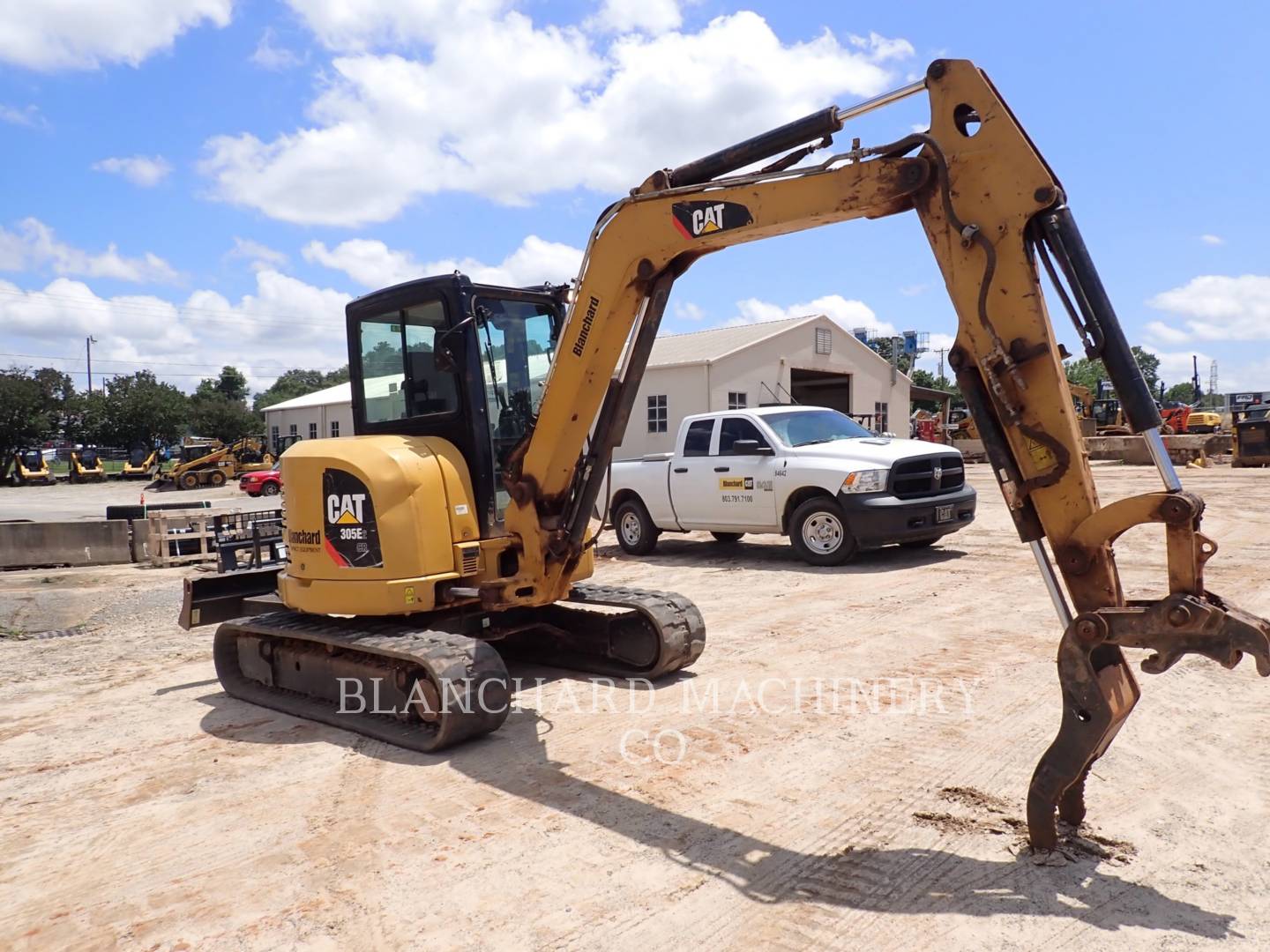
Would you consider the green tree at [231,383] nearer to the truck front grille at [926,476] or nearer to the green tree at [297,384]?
the green tree at [297,384]

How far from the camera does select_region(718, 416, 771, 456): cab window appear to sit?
1239 cm

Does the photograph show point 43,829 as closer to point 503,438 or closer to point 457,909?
point 457,909

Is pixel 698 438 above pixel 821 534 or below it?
above

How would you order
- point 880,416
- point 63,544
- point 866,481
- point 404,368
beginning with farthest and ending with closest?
point 880,416 < point 63,544 < point 866,481 < point 404,368

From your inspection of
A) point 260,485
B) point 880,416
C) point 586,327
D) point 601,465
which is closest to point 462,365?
point 586,327

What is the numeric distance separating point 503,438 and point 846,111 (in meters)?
2.94

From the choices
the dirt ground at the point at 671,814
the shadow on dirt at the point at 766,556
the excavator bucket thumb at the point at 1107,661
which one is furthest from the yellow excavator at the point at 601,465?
the shadow on dirt at the point at 766,556

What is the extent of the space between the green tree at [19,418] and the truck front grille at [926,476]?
5261 centimetres

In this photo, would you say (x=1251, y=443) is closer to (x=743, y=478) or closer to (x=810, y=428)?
(x=810, y=428)

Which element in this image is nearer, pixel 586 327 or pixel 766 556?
pixel 586 327

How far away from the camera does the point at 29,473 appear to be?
47.6 meters

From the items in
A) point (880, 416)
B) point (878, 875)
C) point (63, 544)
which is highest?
point (880, 416)

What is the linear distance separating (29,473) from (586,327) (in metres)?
51.6

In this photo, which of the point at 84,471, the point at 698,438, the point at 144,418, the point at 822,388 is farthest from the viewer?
the point at 144,418
